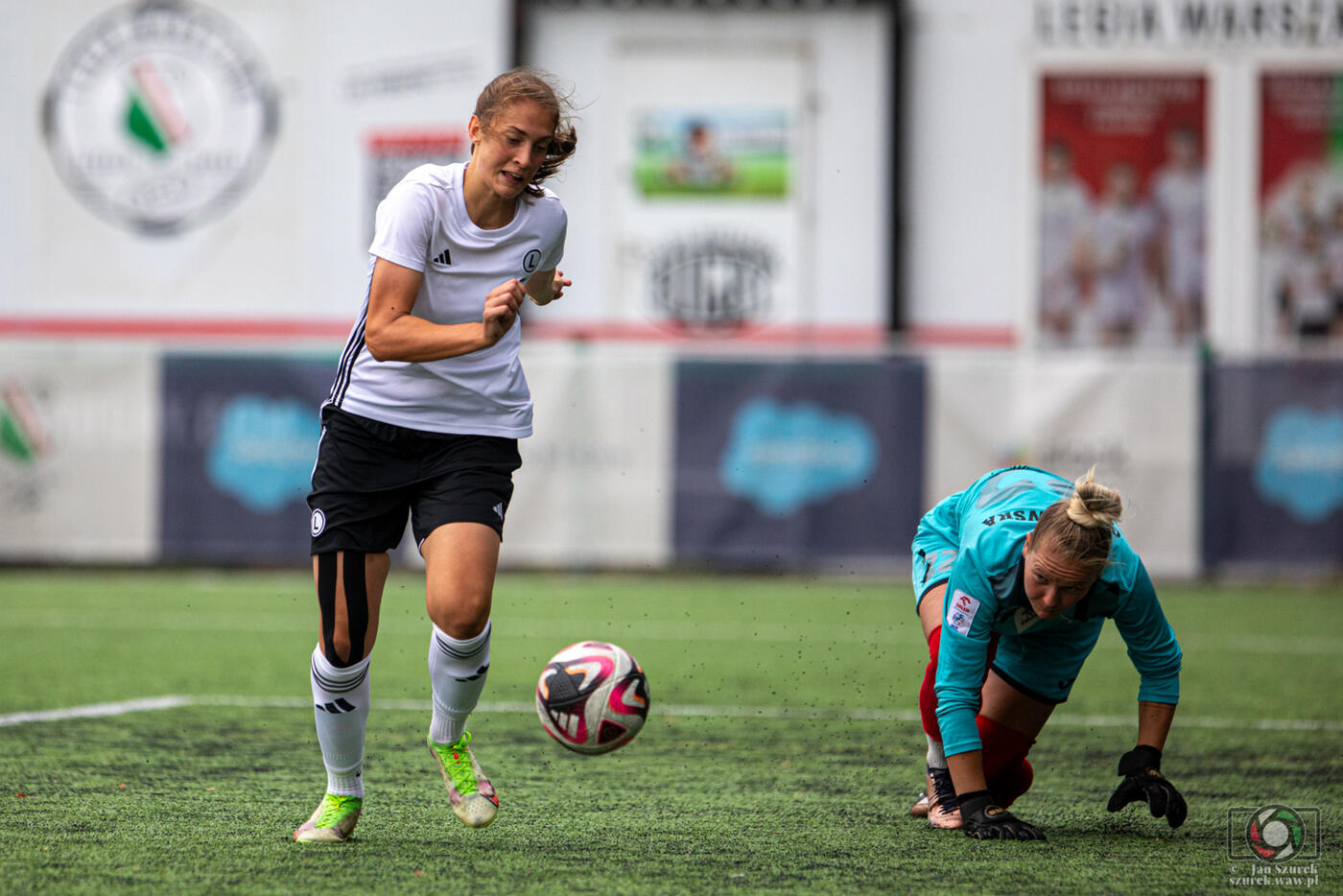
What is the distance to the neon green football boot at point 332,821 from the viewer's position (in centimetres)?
425

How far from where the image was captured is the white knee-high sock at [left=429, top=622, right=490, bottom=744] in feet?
14.4

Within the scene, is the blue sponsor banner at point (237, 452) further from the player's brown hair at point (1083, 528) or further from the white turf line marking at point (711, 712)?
the player's brown hair at point (1083, 528)

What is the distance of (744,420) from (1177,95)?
6610 millimetres

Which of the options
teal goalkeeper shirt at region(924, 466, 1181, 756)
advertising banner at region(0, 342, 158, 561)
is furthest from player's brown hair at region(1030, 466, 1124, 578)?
advertising banner at region(0, 342, 158, 561)

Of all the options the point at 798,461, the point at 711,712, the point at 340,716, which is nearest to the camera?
the point at 340,716

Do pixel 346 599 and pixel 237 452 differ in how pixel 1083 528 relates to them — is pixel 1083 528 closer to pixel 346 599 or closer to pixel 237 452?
pixel 346 599

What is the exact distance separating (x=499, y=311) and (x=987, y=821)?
1950mm

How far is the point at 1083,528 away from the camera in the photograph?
4027 mm

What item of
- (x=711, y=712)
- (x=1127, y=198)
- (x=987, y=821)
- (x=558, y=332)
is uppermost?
(x=1127, y=198)

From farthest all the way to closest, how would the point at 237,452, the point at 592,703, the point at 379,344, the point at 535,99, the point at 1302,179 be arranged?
the point at 1302,179 < the point at 237,452 < the point at 592,703 < the point at 535,99 < the point at 379,344

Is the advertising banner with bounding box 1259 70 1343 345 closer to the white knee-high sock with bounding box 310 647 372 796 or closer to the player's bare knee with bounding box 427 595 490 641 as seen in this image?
the player's bare knee with bounding box 427 595 490 641

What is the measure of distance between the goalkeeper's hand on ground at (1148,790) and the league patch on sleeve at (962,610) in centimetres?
60

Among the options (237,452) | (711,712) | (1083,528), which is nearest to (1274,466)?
(711,712)

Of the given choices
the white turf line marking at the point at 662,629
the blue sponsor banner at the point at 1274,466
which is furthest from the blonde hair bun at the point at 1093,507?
the blue sponsor banner at the point at 1274,466
